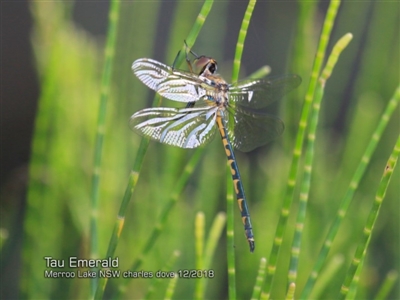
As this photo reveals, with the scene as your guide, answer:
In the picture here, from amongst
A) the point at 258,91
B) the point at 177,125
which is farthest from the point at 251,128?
the point at 177,125

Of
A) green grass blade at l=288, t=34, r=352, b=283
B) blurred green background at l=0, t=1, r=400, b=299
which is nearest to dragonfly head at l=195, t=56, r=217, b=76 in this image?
blurred green background at l=0, t=1, r=400, b=299

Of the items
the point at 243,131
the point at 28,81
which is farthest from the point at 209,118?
the point at 28,81

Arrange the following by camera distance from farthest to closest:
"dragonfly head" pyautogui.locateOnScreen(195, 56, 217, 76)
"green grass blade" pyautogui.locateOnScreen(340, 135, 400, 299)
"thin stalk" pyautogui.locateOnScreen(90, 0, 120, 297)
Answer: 1. "dragonfly head" pyautogui.locateOnScreen(195, 56, 217, 76)
2. "thin stalk" pyautogui.locateOnScreen(90, 0, 120, 297)
3. "green grass blade" pyautogui.locateOnScreen(340, 135, 400, 299)

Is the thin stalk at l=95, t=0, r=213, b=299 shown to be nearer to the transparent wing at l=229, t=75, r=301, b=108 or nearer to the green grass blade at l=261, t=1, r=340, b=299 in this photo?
the green grass blade at l=261, t=1, r=340, b=299

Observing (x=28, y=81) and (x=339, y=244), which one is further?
(x=28, y=81)

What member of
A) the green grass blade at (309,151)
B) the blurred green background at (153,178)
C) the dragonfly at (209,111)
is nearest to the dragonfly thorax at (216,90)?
the dragonfly at (209,111)

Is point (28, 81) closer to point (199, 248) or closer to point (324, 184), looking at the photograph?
point (324, 184)

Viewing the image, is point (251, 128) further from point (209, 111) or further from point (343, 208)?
point (343, 208)
